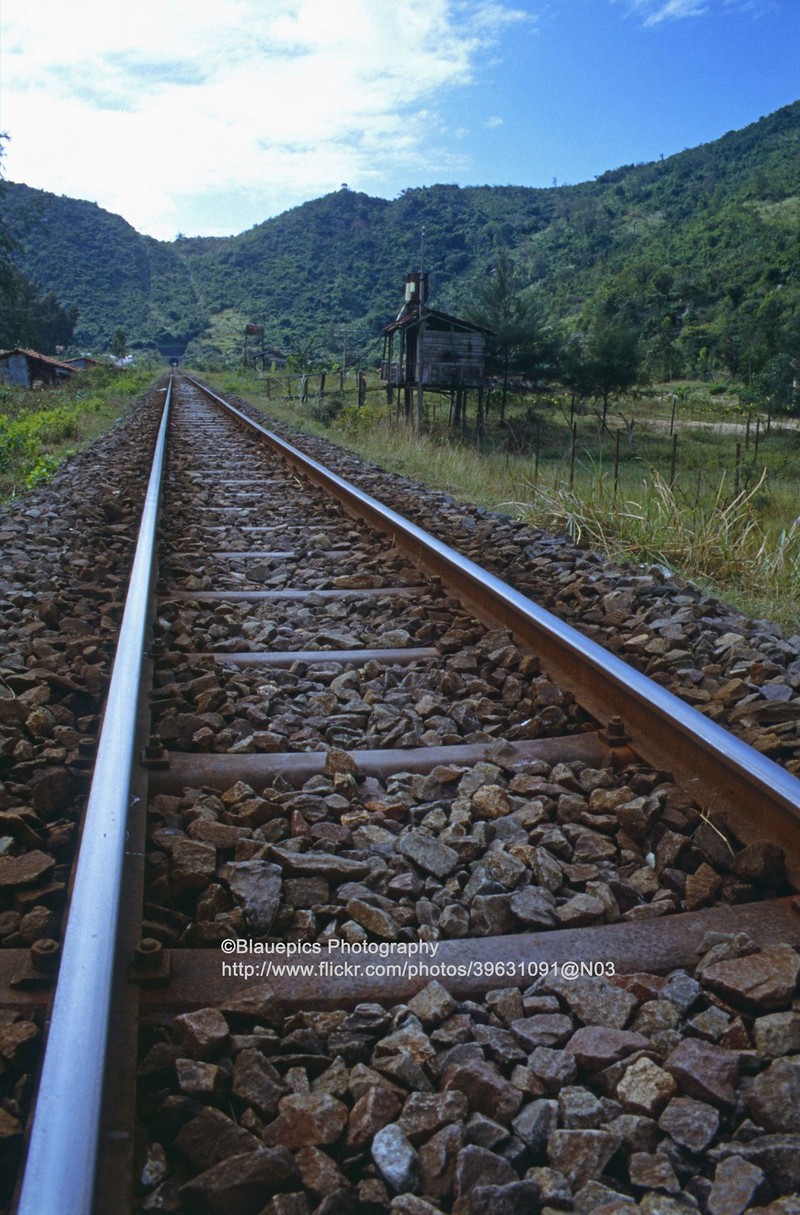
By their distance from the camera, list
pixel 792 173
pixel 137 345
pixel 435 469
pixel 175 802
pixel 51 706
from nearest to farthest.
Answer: pixel 175 802 < pixel 51 706 < pixel 435 469 < pixel 137 345 < pixel 792 173

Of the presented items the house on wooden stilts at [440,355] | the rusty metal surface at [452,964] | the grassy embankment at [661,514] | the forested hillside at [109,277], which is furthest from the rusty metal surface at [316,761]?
the forested hillside at [109,277]

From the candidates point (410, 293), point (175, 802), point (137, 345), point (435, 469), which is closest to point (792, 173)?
point (137, 345)

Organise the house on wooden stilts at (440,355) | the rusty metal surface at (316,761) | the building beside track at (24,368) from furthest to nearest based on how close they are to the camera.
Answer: the building beside track at (24,368) → the house on wooden stilts at (440,355) → the rusty metal surface at (316,761)

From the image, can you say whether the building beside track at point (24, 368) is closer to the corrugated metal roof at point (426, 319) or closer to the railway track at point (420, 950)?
the corrugated metal roof at point (426, 319)

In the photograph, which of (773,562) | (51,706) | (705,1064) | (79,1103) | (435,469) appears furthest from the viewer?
(435,469)

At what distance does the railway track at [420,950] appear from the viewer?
4.33 feet

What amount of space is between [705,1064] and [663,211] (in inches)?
5932

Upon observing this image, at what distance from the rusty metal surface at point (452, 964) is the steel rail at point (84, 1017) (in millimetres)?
187

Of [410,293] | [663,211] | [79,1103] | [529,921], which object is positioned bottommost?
[529,921]

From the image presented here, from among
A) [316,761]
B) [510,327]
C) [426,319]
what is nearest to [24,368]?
[510,327]

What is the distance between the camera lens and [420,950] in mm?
1852

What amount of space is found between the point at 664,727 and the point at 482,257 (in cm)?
12884

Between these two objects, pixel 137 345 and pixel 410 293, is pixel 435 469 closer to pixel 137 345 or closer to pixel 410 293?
pixel 410 293

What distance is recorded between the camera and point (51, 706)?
115 inches
